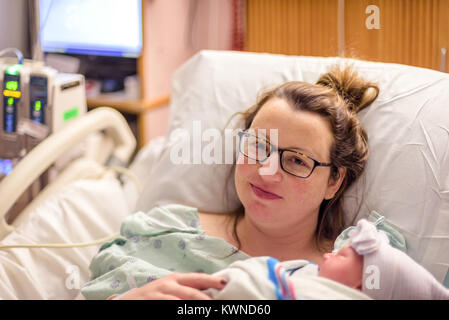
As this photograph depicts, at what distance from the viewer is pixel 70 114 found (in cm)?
165

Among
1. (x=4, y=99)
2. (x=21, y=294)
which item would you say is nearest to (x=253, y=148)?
(x=21, y=294)

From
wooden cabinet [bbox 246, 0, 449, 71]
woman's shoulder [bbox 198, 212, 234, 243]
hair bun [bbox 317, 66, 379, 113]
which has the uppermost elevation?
wooden cabinet [bbox 246, 0, 449, 71]

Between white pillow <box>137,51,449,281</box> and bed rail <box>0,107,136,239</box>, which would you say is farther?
bed rail <box>0,107,136,239</box>

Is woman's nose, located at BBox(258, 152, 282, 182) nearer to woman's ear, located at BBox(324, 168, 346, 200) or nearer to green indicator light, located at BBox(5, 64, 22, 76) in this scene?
woman's ear, located at BBox(324, 168, 346, 200)

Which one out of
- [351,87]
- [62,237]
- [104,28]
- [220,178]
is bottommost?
[62,237]

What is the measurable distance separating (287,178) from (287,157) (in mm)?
37

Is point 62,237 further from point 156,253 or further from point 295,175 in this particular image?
point 295,175

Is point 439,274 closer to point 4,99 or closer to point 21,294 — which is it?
point 21,294

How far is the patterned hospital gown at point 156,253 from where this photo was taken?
1.08m

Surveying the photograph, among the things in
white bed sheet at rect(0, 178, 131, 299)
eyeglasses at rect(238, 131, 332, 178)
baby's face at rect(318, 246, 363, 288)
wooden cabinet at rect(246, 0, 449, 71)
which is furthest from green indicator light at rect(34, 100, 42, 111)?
baby's face at rect(318, 246, 363, 288)

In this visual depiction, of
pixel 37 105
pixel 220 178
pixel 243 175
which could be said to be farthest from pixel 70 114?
pixel 243 175

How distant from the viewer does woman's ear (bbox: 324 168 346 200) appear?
109cm

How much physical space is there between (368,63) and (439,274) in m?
0.46

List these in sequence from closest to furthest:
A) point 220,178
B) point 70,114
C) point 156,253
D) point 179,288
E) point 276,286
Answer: point 276,286 < point 179,288 < point 156,253 < point 220,178 < point 70,114
